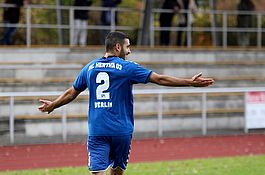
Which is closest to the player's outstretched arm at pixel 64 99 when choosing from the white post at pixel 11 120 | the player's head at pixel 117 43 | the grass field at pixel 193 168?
the player's head at pixel 117 43

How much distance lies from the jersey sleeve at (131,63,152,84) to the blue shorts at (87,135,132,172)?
69cm

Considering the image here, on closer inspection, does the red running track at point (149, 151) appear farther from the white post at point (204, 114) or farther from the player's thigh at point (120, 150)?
the player's thigh at point (120, 150)

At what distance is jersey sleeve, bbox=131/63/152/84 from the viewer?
30.9ft

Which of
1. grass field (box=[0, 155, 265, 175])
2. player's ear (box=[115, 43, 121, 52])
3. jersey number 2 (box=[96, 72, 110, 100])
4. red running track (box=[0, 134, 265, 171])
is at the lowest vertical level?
red running track (box=[0, 134, 265, 171])

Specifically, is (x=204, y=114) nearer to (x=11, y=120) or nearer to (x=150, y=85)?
(x=150, y=85)

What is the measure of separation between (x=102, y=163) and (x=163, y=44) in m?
16.3

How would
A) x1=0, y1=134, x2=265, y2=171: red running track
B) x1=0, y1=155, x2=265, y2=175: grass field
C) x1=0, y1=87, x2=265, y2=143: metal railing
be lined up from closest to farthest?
x1=0, y1=155, x2=265, y2=175: grass field, x1=0, y1=134, x2=265, y2=171: red running track, x1=0, y1=87, x2=265, y2=143: metal railing

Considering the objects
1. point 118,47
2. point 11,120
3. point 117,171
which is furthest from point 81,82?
point 11,120

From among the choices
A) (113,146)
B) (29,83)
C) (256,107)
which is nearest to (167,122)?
(256,107)

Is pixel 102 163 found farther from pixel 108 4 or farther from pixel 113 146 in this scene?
pixel 108 4

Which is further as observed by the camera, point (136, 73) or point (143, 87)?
point (143, 87)

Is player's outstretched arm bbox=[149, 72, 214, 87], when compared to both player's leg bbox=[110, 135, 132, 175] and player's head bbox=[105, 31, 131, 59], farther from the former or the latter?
player's leg bbox=[110, 135, 132, 175]

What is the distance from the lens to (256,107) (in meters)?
21.6

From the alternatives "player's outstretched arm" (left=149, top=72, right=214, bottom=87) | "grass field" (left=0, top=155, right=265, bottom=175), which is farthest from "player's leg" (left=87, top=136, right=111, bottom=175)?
"grass field" (left=0, top=155, right=265, bottom=175)
